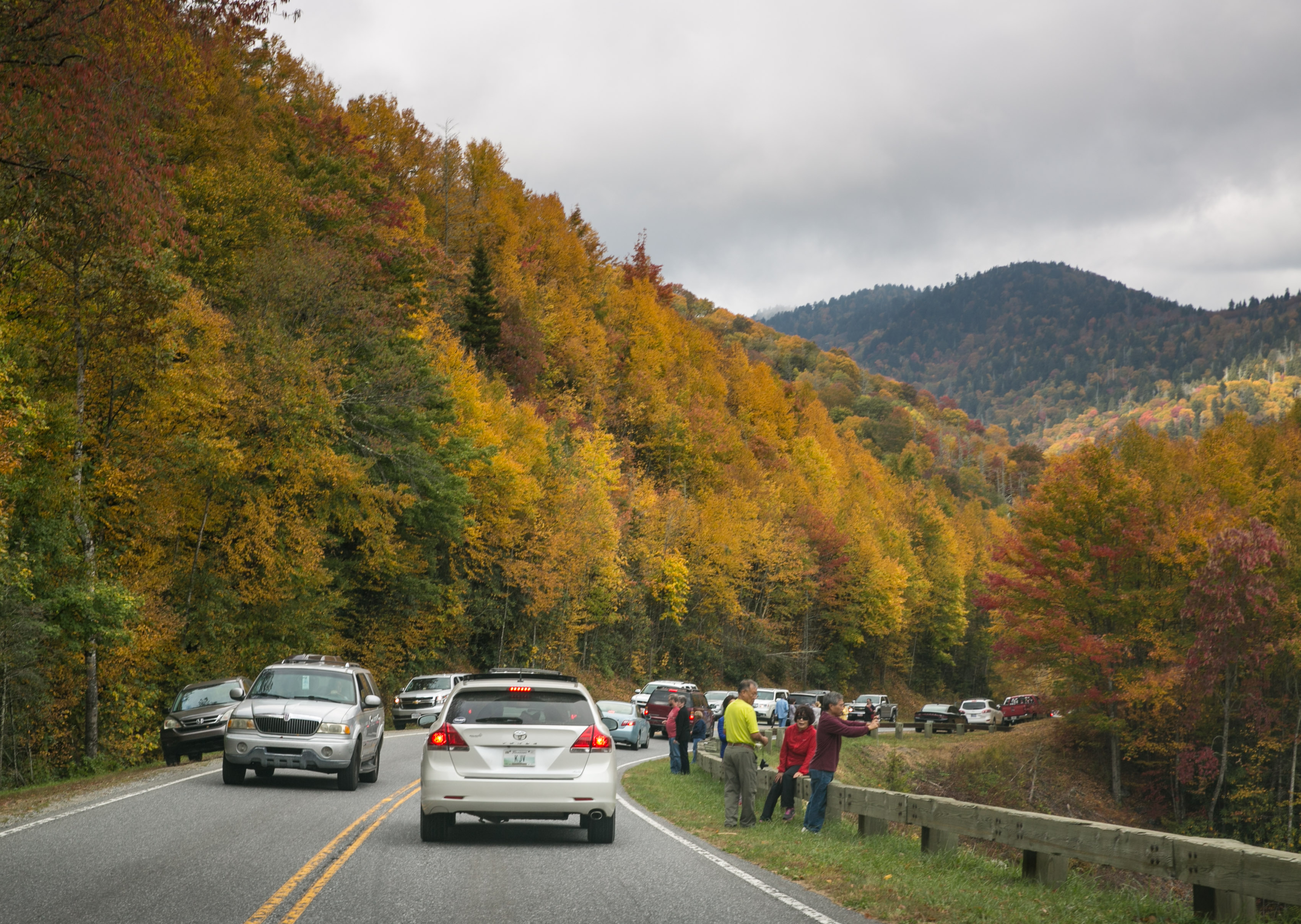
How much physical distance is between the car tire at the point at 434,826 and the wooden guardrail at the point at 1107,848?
501 cm

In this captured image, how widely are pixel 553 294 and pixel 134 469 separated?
48.5 meters

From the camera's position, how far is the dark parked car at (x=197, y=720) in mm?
21250

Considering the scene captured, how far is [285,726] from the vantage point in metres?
15.8

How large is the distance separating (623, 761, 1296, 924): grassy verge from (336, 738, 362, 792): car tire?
5.09m

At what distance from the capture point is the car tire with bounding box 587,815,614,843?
11328 millimetres

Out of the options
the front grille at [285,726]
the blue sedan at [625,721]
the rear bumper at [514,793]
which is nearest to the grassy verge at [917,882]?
the rear bumper at [514,793]

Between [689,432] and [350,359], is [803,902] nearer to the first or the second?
[350,359]

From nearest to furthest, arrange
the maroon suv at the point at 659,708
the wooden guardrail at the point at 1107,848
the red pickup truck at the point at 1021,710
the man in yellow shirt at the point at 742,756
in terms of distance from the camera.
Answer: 1. the wooden guardrail at the point at 1107,848
2. the man in yellow shirt at the point at 742,756
3. the maroon suv at the point at 659,708
4. the red pickup truck at the point at 1021,710

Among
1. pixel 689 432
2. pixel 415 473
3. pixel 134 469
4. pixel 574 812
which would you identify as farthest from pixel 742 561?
pixel 574 812

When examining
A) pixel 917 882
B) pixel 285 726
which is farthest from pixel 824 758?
pixel 285 726

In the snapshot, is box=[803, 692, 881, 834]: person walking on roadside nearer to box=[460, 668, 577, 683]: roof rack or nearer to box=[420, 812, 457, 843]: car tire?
box=[460, 668, 577, 683]: roof rack

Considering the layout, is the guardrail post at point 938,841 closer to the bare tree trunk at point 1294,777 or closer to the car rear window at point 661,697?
the car rear window at point 661,697

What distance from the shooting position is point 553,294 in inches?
2815

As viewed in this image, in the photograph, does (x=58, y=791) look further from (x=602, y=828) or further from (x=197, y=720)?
(x=602, y=828)
